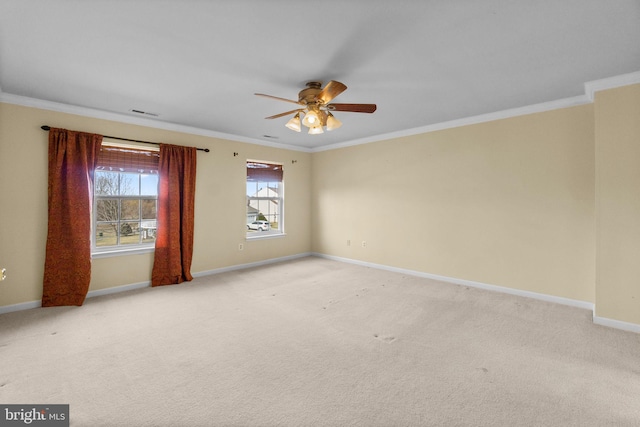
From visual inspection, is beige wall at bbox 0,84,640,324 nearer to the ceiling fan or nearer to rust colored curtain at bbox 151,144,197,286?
rust colored curtain at bbox 151,144,197,286

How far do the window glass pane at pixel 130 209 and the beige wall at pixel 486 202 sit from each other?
3.65m

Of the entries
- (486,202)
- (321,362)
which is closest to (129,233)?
(321,362)

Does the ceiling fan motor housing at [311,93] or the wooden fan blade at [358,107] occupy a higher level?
the ceiling fan motor housing at [311,93]

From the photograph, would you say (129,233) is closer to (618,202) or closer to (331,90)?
(331,90)

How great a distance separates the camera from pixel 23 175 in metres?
3.30

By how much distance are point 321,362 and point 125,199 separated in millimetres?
3701

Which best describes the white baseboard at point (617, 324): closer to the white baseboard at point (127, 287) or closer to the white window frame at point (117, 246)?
the white baseboard at point (127, 287)

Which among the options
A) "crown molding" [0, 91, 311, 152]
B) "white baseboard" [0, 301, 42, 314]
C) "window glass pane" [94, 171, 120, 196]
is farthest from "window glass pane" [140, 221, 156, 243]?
"crown molding" [0, 91, 311, 152]

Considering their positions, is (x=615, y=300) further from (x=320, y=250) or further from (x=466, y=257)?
(x=320, y=250)

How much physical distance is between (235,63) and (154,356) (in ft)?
8.47

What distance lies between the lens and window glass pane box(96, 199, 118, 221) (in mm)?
3928

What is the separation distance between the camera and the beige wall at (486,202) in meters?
3.39

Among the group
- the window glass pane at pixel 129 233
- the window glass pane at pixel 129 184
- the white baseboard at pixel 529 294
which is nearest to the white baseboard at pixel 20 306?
the window glass pane at pixel 129 233

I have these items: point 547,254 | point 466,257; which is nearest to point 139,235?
point 466,257
